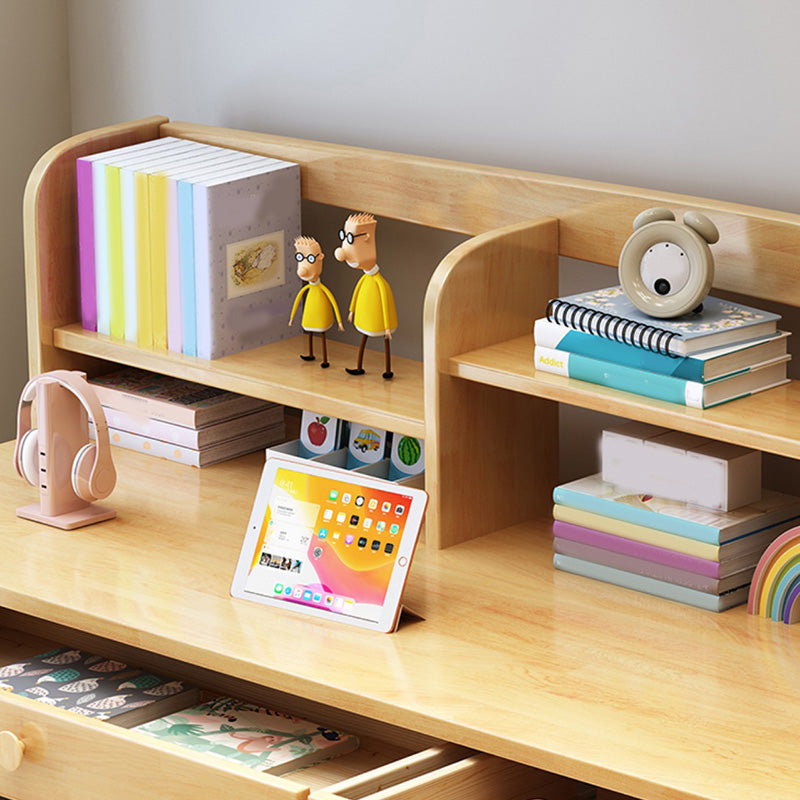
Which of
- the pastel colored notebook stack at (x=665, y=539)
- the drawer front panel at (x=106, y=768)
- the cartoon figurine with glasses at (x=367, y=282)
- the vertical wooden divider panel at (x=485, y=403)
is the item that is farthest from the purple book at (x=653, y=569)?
the drawer front panel at (x=106, y=768)

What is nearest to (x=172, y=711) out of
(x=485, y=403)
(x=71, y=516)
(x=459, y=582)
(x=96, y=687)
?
(x=96, y=687)

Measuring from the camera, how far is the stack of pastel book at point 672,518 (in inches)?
69.8

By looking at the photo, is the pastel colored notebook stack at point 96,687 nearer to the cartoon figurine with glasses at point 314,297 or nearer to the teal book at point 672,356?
the cartoon figurine with glasses at point 314,297

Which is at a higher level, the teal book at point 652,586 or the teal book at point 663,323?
the teal book at point 663,323

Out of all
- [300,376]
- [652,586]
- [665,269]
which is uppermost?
[665,269]

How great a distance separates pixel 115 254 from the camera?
7.52 ft

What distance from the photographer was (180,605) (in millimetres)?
1793

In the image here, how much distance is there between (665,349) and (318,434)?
2.16ft

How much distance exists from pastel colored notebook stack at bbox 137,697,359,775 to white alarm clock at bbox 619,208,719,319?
0.63 metres

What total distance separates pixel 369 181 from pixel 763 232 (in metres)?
0.64

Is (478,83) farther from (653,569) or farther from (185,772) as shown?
(185,772)

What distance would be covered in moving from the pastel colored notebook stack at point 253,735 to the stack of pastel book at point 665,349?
20.4 inches

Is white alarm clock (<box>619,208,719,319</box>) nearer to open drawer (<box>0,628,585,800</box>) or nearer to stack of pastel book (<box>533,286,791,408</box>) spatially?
stack of pastel book (<box>533,286,791,408</box>)

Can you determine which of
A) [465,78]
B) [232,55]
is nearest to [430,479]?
[465,78]
